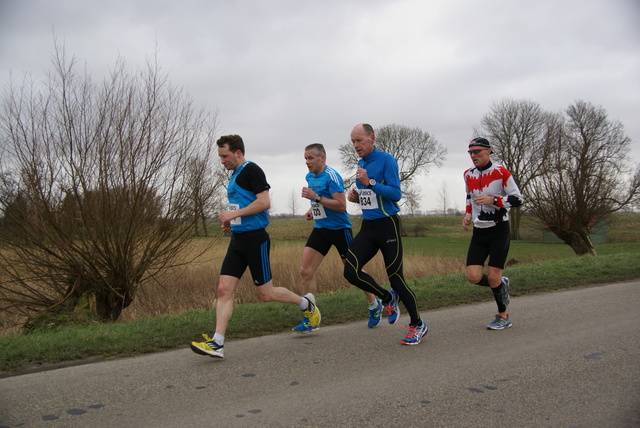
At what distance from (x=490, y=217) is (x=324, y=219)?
75.4 inches

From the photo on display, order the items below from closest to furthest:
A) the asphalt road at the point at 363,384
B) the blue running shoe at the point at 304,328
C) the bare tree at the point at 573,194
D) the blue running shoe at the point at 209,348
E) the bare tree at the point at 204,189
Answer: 1. the asphalt road at the point at 363,384
2. the blue running shoe at the point at 209,348
3. the blue running shoe at the point at 304,328
4. the bare tree at the point at 204,189
5. the bare tree at the point at 573,194

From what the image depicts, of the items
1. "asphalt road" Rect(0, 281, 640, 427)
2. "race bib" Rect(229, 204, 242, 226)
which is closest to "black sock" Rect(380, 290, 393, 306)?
"asphalt road" Rect(0, 281, 640, 427)

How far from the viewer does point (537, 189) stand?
76.1 ft

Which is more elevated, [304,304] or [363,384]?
[304,304]

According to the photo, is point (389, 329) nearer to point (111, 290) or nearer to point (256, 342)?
point (256, 342)

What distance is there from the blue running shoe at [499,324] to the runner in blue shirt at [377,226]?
3.13 ft

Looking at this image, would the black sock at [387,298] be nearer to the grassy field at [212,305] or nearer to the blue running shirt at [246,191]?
the grassy field at [212,305]

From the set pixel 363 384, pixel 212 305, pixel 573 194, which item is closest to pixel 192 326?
pixel 363 384

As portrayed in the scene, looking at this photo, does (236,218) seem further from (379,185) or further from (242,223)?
(379,185)

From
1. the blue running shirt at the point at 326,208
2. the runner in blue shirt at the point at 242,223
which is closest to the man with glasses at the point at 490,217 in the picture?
the blue running shirt at the point at 326,208

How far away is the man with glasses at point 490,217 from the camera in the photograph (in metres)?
5.66

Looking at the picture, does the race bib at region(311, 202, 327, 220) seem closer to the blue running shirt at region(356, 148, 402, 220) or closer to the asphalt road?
the blue running shirt at region(356, 148, 402, 220)

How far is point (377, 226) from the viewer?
534 centimetres

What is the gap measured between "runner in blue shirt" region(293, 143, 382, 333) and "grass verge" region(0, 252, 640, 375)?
20.7 inches
